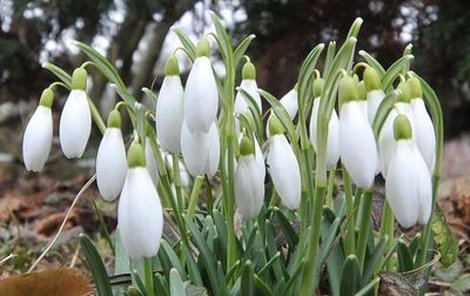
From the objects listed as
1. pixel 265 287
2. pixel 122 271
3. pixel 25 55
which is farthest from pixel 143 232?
pixel 25 55

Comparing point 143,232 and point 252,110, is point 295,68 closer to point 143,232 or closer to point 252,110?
point 252,110

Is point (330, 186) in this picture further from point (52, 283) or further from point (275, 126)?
point (52, 283)

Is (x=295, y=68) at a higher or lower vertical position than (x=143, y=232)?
higher

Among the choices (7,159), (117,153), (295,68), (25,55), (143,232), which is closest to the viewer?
(143,232)

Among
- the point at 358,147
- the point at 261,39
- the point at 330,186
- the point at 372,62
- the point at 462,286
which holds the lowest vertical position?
the point at 462,286

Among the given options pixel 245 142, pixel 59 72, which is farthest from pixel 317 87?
pixel 59 72

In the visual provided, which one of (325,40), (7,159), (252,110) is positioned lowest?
(7,159)

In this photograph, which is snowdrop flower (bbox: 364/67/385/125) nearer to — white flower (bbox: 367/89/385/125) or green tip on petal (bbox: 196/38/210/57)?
white flower (bbox: 367/89/385/125)

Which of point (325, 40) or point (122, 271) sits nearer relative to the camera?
point (122, 271)
